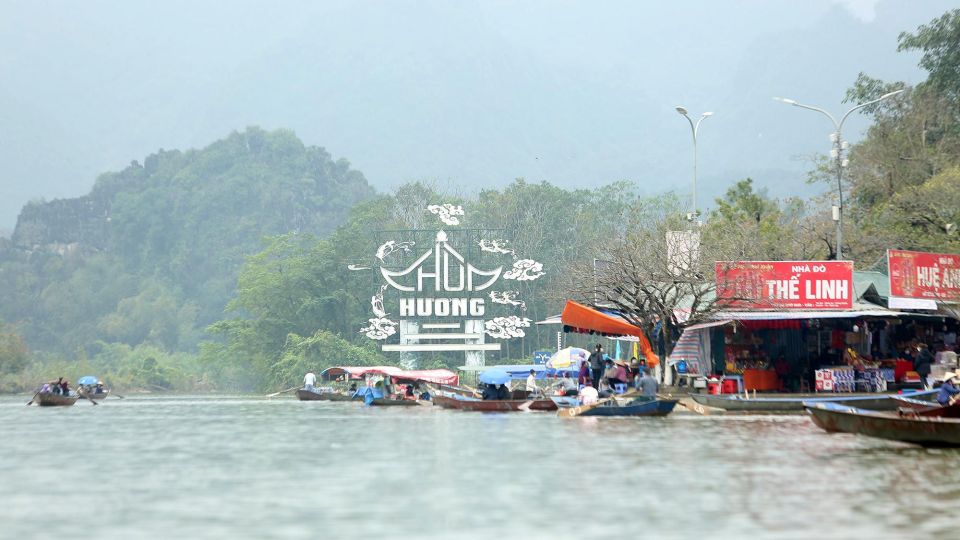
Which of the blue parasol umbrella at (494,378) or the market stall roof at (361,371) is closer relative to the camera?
the blue parasol umbrella at (494,378)

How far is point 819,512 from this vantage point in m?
17.4

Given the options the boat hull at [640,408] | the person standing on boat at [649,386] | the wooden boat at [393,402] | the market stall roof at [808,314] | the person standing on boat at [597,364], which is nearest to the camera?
the boat hull at [640,408]

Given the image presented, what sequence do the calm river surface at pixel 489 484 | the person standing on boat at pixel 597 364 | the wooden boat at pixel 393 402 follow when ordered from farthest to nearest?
the wooden boat at pixel 393 402 → the person standing on boat at pixel 597 364 → the calm river surface at pixel 489 484

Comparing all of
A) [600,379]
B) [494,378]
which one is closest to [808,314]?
[600,379]

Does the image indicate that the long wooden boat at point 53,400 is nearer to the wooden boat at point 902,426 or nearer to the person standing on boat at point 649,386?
the person standing on boat at point 649,386

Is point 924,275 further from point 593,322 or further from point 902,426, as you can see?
point 902,426

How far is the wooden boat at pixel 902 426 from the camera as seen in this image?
2486 cm

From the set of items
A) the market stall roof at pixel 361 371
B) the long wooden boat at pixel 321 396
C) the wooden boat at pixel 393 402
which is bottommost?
the wooden boat at pixel 393 402

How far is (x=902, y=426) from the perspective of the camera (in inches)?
987

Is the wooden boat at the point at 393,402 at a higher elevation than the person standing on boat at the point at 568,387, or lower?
lower

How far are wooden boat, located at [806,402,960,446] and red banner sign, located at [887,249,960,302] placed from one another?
52.8ft

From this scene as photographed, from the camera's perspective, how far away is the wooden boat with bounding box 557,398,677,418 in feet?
122

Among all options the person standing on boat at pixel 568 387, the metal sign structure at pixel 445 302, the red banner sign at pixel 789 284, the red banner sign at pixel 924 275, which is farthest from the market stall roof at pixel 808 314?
the metal sign structure at pixel 445 302

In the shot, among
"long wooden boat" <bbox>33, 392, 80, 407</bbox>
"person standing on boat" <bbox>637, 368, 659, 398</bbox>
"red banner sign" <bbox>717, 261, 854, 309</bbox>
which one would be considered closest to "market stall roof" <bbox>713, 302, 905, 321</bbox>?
"red banner sign" <bbox>717, 261, 854, 309</bbox>
